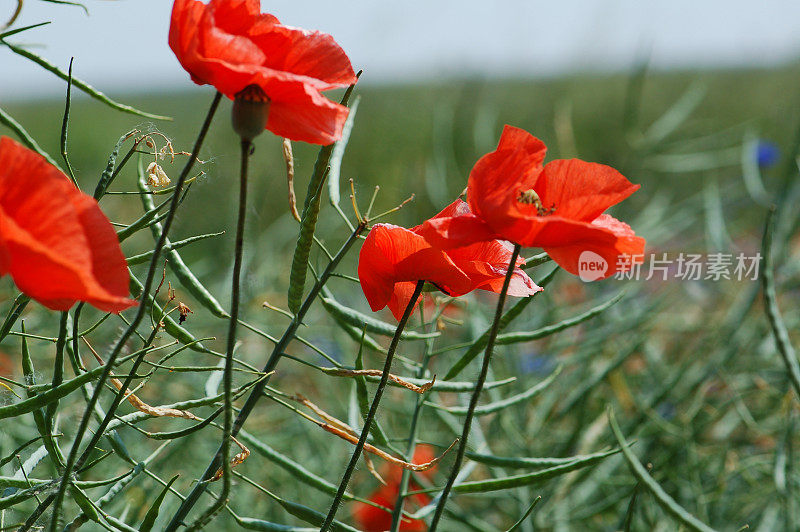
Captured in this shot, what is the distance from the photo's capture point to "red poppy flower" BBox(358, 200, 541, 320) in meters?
0.30

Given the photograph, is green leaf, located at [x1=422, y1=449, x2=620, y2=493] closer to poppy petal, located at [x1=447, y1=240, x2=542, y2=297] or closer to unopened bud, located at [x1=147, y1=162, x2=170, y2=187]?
poppy petal, located at [x1=447, y1=240, x2=542, y2=297]

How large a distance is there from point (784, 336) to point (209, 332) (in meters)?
0.80

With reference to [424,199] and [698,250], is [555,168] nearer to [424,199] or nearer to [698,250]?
[698,250]

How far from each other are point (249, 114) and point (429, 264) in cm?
10

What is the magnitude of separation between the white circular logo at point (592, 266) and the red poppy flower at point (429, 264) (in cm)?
2

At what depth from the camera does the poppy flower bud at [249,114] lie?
227 millimetres

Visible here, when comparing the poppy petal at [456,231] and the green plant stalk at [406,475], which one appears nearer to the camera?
the poppy petal at [456,231]

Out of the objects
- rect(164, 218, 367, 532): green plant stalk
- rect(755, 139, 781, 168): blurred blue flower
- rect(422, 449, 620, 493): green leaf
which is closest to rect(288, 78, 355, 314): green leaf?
rect(164, 218, 367, 532): green plant stalk

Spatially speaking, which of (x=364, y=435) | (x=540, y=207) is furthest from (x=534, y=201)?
(x=364, y=435)

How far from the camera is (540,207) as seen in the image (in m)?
0.29

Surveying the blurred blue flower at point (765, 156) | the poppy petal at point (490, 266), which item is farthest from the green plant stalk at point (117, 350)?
the blurred blue flower at point (765, 156)

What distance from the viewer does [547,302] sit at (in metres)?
0.95

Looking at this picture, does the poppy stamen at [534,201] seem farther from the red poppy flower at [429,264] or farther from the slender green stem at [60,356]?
the slender green stem at [60,356]

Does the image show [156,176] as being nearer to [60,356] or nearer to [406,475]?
[60,356]
